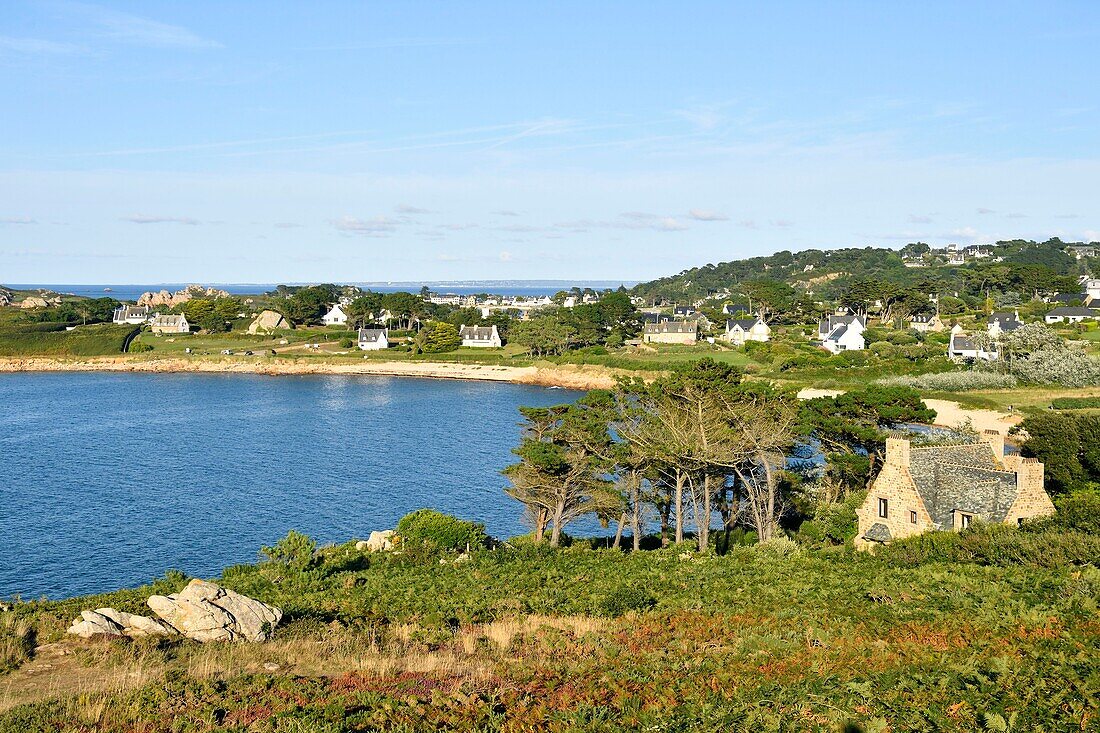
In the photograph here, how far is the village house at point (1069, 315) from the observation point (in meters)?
117

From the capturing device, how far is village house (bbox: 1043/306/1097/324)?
385 ft

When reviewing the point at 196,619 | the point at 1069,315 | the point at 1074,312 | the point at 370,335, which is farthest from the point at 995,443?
the point at 370,335

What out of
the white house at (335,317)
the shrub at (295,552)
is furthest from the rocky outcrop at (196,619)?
the white house at (335,317)

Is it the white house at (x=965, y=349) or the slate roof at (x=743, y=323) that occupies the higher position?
the slate roof at (x=743, y=323)

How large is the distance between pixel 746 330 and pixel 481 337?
38.9 m

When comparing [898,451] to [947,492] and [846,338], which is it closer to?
[947,492]

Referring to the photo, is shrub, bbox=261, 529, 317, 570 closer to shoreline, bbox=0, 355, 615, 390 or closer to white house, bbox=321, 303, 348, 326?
shoreline, bbox=0, 355, 615, 390

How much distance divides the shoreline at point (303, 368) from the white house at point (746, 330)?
2918 cm

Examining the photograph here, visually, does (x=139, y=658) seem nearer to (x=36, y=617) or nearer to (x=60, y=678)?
(x=60, y=678)

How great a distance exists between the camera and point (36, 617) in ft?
58.0

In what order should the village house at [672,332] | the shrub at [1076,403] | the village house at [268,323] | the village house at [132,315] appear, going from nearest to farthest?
the shrub at [1076,403]
the village house at [672,332]
the village house at [268,323]
the village house at [132,315]

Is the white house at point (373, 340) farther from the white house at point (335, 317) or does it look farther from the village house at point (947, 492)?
the village house at point (947, 492)

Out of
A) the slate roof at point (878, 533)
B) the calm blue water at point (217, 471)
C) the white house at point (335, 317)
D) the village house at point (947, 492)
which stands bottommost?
the calm blue water at point (217, 471)

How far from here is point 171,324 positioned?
158 meters
